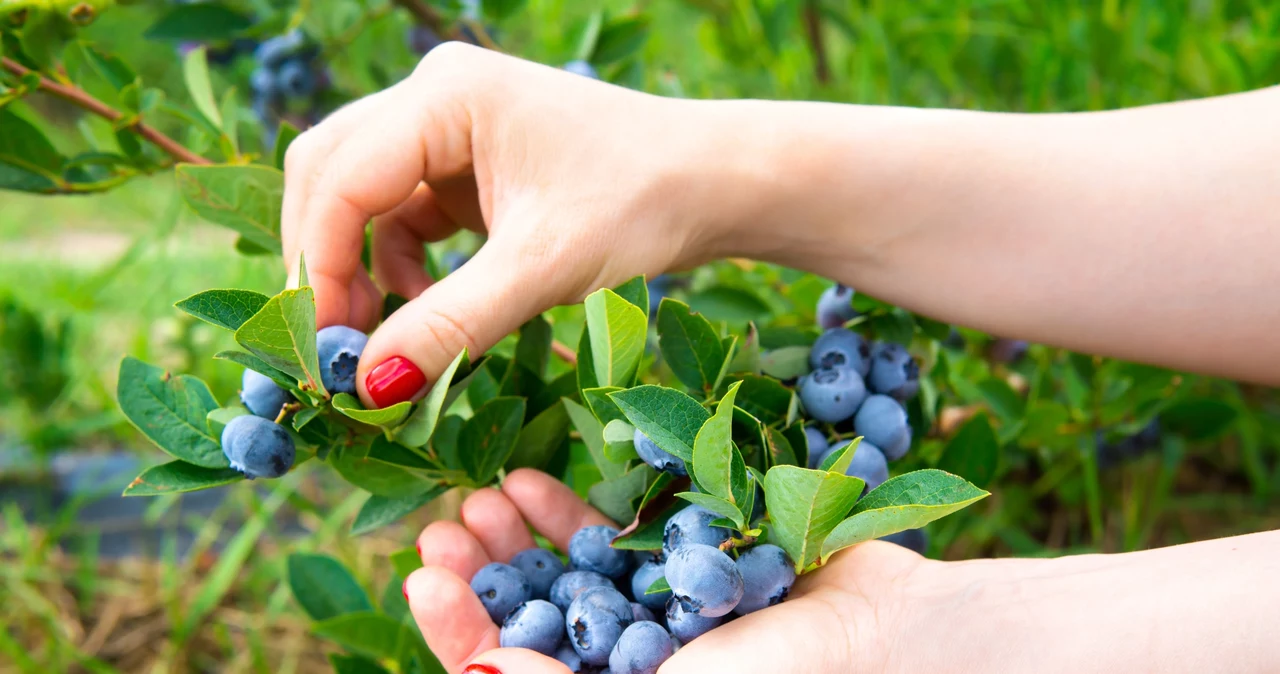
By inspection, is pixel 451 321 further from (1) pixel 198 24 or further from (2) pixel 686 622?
(1) pixel 198 24

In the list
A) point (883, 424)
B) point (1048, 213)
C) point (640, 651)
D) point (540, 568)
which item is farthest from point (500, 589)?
point (1048, 213)

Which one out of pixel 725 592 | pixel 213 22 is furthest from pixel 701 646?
pixel 213 22

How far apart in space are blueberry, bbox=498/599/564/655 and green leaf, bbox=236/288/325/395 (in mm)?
233

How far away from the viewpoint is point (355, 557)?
5.92ft

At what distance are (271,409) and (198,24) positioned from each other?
0.87 metres

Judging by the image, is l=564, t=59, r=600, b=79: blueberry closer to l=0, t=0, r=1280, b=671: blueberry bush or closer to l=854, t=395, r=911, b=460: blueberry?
l=0, t=0, r=1280, b=671: blueberry bush

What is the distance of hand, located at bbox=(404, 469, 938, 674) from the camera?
629 mm

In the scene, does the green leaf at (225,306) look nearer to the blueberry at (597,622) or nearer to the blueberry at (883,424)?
the blueberry at (597,622)

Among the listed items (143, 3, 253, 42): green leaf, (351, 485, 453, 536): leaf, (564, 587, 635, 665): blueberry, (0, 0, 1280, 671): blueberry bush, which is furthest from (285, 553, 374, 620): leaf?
(143, 3, 253, 42): green leaf

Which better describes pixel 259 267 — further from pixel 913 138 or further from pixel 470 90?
pixel 913 138

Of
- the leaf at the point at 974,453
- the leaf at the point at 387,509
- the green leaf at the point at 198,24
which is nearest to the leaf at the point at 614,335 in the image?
the leaf at the point at 387,509

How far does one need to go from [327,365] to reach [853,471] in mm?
451

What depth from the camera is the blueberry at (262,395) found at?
0.73 meters

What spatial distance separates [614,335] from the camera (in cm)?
69
